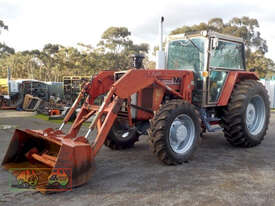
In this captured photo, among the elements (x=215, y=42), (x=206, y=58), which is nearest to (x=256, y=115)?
(x=206, y=58)

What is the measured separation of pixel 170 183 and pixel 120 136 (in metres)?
2.12

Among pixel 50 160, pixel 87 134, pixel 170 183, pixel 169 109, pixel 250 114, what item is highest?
pixel 169 109

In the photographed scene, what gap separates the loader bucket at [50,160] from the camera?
3.25 metres

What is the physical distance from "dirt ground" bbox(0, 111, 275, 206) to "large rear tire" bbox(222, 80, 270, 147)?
372mm

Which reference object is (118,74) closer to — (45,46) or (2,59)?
(45,46)

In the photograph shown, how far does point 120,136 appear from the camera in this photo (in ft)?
18.4

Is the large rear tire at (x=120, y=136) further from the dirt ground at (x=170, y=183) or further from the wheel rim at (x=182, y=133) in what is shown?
the wheel rim at (x=182, y=133)

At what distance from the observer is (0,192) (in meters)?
3.32

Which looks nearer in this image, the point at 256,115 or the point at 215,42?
the point at 215,42

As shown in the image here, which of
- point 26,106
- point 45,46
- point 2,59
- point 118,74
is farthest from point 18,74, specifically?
point 118,74

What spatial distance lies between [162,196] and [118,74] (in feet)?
8.35

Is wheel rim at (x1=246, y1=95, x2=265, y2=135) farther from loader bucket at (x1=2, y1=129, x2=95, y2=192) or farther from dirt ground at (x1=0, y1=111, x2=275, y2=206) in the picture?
loader bucket at (x1=2, y1=129, x2=95, y2=192)

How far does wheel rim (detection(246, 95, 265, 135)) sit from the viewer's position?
6129mm

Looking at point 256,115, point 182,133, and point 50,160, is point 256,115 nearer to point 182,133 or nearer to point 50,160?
point 182,133
